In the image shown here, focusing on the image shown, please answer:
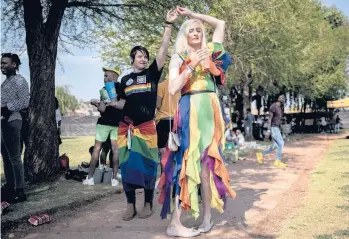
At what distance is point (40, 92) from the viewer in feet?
23.6

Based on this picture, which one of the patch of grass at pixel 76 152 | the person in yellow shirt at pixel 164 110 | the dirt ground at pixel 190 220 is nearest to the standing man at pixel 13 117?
the dirt ground at pixel 190 220

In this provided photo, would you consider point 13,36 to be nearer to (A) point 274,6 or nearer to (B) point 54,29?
(B) point 54,29

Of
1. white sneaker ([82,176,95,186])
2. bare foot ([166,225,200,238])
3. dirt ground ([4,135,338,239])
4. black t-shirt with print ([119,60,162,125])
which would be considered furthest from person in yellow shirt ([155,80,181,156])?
bare foot ([166,225,200,238])

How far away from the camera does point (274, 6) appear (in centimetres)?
1418

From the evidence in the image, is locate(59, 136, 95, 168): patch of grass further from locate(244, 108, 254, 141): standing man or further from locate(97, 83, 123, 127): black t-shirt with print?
locate(244, 108, 254, 141): standing man

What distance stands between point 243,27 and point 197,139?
11276 mm

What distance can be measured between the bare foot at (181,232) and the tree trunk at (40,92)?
3.91 meters

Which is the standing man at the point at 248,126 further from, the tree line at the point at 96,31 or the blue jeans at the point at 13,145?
the blue jeans at the point at 13,145

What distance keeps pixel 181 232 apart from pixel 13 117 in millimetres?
2878

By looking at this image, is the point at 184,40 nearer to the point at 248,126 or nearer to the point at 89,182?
the point at 89,182

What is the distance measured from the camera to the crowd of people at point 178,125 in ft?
12.8

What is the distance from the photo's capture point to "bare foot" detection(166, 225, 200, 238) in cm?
380

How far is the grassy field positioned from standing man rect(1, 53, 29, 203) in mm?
3539

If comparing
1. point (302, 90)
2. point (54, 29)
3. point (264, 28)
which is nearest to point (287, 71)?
point (264, 28)
